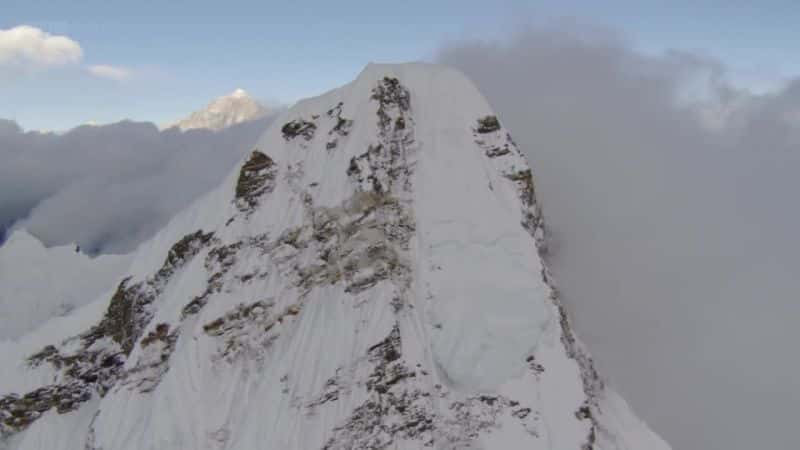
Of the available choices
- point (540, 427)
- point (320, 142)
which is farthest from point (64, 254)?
point (540, 427)

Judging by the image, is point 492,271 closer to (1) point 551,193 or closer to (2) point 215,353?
(2) point 215,353

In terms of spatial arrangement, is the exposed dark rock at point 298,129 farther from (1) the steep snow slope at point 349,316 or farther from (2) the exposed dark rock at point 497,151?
(2) the exposed dark rock at point 497,151

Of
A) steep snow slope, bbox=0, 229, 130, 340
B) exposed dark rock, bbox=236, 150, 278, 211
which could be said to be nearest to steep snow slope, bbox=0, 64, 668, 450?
exposed dark rock, bbox=236, 150, 278, 211

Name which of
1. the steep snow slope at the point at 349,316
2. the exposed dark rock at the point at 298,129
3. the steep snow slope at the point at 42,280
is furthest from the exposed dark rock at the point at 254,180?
the steep snow slope at the point at 42,280

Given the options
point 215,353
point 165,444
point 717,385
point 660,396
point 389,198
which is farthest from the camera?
point 717,385

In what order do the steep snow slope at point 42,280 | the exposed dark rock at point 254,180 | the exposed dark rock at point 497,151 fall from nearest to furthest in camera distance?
1. the exposed dark rock at point 254,180
2. the exposed dark rock at point 497,151
3. the steep snow slope at point 42,280

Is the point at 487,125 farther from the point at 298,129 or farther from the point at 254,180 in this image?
the point at 254,180
